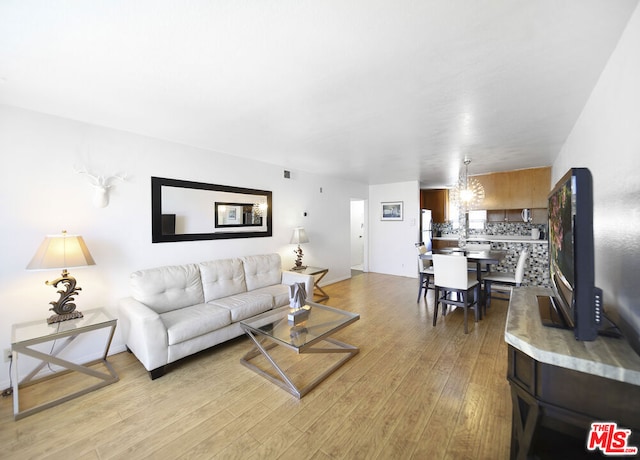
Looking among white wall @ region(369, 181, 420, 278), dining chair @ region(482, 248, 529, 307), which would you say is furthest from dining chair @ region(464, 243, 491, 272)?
white wall @ region(369, 181, 420, 278)

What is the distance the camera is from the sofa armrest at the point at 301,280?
359 centimetres

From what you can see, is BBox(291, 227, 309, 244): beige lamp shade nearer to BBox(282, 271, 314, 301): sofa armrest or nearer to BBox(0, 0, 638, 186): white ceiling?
BBox(282, 271, 314, 301): sofa armrest

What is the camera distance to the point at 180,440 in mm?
1610

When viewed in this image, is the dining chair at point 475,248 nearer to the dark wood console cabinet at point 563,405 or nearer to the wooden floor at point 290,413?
the wooden floor at point 290,413

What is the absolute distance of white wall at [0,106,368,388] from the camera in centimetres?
218

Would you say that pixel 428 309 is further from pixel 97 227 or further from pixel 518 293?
pixel 97 227

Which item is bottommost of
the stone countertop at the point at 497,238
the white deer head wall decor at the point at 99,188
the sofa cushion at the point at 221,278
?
the sofa cushion at the point at 221,278

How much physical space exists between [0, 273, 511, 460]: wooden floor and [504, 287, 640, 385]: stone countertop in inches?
36.4

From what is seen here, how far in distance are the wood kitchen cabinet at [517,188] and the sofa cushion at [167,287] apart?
5541 millimetres

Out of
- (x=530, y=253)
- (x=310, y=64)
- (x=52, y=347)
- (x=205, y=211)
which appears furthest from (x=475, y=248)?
(x=52, y=347)

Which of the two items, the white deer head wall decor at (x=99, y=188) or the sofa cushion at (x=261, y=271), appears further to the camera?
the sofa cushion at (x=261, y=271)

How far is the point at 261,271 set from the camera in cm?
368

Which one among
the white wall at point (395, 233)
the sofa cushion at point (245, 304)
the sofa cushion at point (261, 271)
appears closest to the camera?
the sofa cushion at point (245, 304)

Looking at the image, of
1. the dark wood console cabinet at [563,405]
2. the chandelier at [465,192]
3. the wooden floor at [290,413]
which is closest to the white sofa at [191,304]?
the wooden floor at [290,413]
